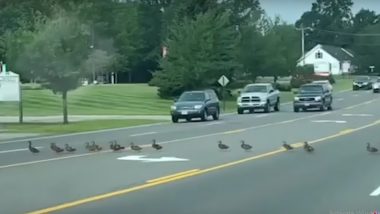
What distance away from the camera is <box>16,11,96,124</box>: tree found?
36781 mm

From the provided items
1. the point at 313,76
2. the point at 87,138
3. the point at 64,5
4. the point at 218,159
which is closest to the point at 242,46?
the point at 313,76

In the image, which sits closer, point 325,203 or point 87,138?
point 325,203

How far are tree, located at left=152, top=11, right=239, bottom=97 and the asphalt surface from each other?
35.0 m

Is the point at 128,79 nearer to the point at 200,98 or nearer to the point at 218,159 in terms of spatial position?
the point at 200,98

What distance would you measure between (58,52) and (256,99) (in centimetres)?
1563

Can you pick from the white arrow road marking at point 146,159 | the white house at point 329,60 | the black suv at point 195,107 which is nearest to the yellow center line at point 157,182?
the white arrow road marking at point 146,159

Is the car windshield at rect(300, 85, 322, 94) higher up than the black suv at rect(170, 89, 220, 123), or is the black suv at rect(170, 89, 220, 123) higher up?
the car windshield at rect(300, 85, 322, 94)

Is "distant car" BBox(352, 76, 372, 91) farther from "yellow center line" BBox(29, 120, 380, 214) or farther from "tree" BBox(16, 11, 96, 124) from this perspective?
"yellow center line" BBox(29, 120, 380, 214)

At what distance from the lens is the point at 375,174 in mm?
15125

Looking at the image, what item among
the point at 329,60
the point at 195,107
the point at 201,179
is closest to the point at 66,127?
the point at 195,107

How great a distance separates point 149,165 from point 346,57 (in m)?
108

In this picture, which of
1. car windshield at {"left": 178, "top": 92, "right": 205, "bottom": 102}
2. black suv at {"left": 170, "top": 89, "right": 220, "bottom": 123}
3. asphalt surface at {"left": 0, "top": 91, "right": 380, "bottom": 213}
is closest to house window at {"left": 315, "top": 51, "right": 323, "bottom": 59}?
car windshield at {"left": 178, "top": 92, "right": 205, "bottom": 102}

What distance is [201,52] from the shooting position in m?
60.0

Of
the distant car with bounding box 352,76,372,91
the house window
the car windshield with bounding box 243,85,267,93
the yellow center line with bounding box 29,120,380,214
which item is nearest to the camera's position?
the yellow center line with bounding box 29,120,380,214
